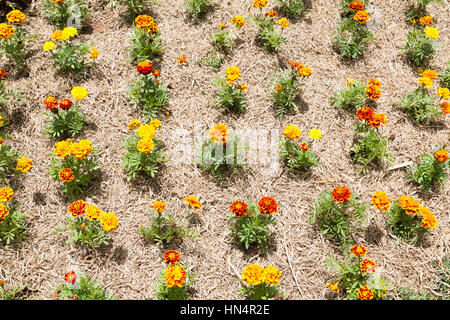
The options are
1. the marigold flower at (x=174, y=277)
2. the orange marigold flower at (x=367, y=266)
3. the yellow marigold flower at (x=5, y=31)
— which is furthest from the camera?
the yellow marigold flower at (x=5, y=31)

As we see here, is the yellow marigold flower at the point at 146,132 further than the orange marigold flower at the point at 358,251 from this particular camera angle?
Yes

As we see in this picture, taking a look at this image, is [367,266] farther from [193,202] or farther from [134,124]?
[134,124]

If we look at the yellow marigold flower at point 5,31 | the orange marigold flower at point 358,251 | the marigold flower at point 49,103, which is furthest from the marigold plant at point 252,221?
the yellow marigold flower at point 5,31

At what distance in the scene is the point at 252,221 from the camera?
13.6 feet

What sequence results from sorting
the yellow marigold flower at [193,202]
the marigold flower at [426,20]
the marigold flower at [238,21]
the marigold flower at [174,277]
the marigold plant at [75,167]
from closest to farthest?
1. the marigold flower at [174,277]
2. the yellow marigold flower at [193,202]
3. the marigold plant at [75,167]
4. the marigold flower at [238,21]
5. the marigold flower at [426,20]

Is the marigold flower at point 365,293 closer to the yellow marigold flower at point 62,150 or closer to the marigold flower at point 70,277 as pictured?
the marigold flower at point 70,277

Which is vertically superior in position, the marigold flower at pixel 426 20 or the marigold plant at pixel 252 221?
the marigold flower at pixel 426 20

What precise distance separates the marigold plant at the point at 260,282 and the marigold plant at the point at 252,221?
0.38 m

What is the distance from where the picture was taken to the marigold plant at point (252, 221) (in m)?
3.98

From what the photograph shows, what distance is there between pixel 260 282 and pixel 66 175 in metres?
2.25

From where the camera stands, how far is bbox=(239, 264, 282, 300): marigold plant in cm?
363

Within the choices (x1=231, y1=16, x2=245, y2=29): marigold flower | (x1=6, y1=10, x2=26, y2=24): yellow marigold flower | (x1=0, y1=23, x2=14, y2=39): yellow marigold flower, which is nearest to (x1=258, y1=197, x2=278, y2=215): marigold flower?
(x1=231, y1=16, x2=245, y2=29): marigold flower

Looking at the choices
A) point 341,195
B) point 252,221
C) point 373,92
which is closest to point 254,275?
point 252,221
